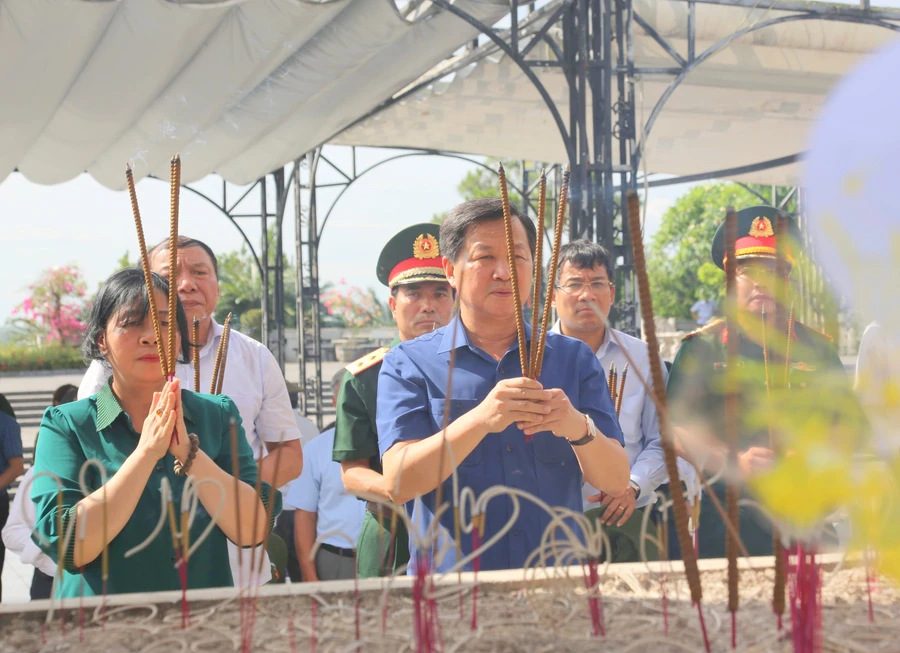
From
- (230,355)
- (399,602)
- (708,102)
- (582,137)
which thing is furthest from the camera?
(708,102)

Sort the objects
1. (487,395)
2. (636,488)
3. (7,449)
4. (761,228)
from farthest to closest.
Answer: (7,449), (761,228), (636,488), (487,395)

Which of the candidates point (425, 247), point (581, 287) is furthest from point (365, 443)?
point (581, 287)

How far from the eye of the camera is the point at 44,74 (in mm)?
4438

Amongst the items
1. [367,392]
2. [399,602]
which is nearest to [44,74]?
[367,392]

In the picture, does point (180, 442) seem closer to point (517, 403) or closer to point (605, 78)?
point (517, 403)

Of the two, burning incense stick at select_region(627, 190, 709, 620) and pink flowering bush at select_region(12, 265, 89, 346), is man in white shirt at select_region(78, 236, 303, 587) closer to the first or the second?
burning incense stick at select_region(627, 190, 709, 620)

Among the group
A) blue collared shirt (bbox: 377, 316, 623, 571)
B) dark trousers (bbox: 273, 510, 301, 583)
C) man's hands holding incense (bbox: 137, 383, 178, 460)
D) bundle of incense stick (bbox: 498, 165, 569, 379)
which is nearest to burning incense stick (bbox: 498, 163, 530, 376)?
bundle of incense stick (bbox: 498, 165, 569, 379)

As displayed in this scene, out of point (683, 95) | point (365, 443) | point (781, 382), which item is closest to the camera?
point (781, 382)

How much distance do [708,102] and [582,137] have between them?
302cm

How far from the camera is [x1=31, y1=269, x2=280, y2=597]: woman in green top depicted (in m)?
1.47

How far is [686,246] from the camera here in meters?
43.4

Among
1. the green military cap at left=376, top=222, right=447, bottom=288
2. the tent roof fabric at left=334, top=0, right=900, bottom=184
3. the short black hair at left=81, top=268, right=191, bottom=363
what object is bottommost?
the short black hair at left=81, top=268, right=191, bottom=363

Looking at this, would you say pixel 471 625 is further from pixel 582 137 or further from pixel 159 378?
pixel 582 137

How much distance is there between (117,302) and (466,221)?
2.26 feet
